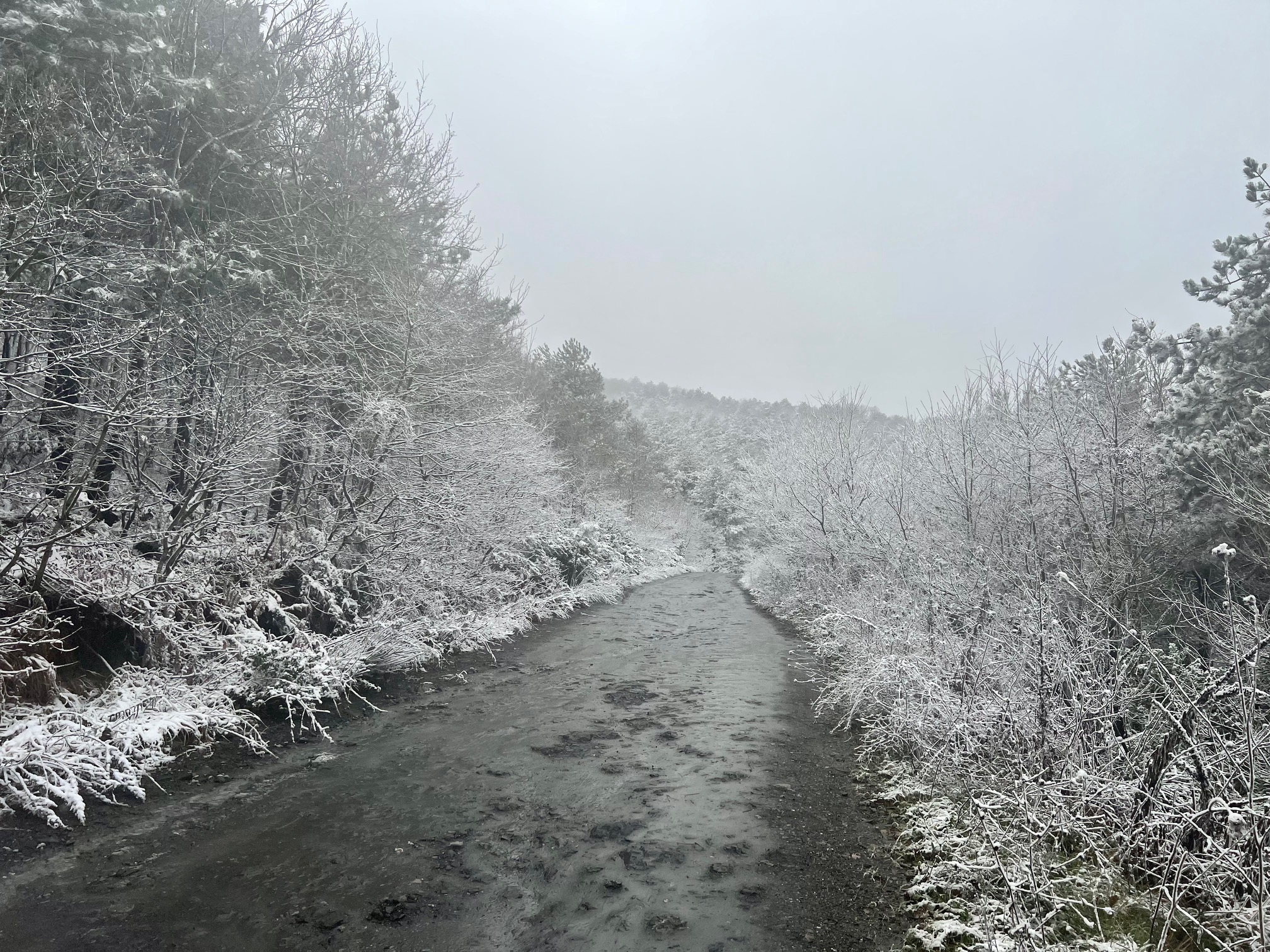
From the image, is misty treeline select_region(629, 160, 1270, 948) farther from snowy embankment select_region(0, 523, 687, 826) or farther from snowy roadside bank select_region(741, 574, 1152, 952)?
snowy embankment select_region(0, 523, 687, 826)

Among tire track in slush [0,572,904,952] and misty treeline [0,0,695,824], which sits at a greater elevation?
misty treeline [0,0,695,824]

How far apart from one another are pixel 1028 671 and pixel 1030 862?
3.01 metres

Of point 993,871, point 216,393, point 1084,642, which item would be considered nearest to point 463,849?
point 993,871

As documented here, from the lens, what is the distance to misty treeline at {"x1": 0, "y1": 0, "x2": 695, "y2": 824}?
7.37 meters

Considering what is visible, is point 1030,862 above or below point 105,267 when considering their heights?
below

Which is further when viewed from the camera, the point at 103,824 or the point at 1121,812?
the point at 103,824

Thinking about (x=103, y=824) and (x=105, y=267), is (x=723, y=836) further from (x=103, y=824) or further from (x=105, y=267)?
(x=105, y=267)

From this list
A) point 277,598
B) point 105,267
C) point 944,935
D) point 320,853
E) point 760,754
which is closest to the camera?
point 944,935

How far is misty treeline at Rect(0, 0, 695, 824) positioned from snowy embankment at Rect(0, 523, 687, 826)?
37 millimetres

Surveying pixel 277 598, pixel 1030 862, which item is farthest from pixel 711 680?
pixel 1030 862

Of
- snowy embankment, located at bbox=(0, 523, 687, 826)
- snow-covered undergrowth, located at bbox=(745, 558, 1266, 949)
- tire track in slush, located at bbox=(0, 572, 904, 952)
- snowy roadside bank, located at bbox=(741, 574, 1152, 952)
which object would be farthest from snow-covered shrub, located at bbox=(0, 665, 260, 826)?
snow-covered undergrowth, located at bbox=(745, 558, 1266, 949)

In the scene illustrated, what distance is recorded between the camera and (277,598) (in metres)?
10.3

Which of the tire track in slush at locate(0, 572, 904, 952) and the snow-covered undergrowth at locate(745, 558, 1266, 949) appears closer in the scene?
the snow-covered undergrowth at locate(745, 558, 1266, 949)

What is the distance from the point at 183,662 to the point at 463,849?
16.5ft
